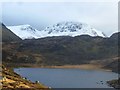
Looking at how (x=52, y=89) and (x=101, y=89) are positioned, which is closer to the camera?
(x=52, y=89)

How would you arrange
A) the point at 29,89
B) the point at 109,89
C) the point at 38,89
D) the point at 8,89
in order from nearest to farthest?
the point at 8,89, the point at 29,89, the point at 38,89, the point at 109,89

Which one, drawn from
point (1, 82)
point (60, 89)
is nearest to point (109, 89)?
point (60, 89)

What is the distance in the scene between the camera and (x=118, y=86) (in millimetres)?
195250

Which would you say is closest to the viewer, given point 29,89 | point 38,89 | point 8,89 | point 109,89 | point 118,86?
point 8,89

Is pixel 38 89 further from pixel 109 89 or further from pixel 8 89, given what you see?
pixel 109 89

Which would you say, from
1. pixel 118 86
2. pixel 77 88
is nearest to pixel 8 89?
pixel 77 88

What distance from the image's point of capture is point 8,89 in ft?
373

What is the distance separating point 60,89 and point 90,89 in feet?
59.0

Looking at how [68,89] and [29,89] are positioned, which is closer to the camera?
[29,89]

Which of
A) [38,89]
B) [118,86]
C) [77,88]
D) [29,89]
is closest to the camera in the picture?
[29,89]

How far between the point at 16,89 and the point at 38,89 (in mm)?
16510

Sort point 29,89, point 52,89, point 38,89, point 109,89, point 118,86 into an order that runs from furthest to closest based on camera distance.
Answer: point 118,86
point 109,89
point 52,89
point 38,89
point 29,89

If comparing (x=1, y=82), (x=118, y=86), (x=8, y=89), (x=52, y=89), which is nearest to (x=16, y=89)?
(x=8, y=89)

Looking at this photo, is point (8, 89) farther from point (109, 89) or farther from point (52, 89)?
point (109, 89)
